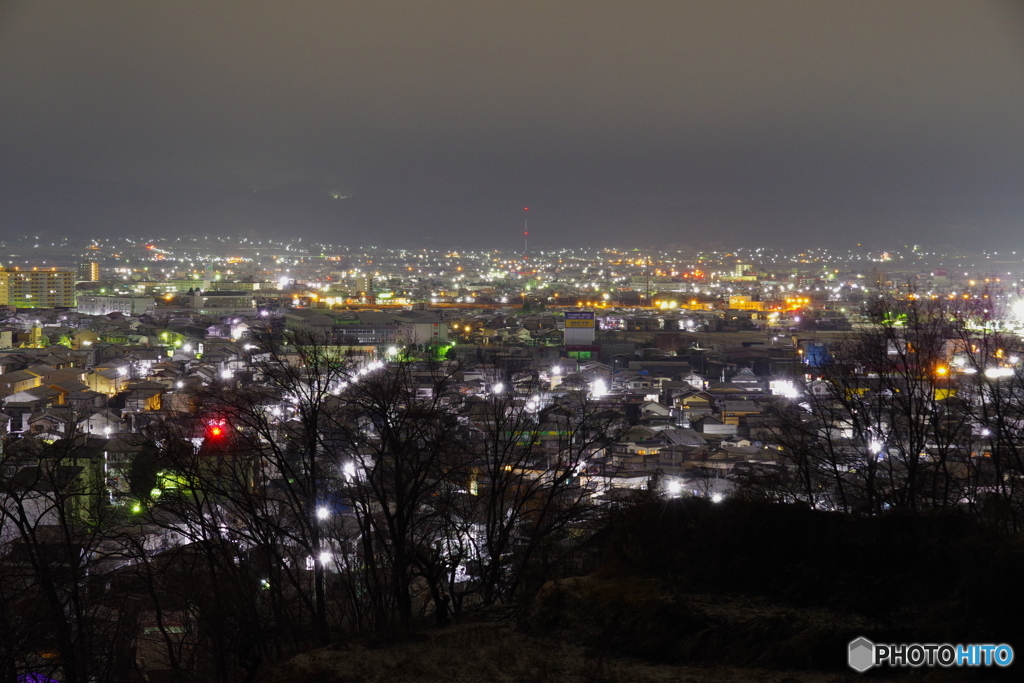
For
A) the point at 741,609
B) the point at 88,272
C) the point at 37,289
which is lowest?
the point at 741,609

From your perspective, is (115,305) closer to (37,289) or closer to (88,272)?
(37,289)

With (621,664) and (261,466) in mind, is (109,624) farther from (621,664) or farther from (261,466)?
(621,664)

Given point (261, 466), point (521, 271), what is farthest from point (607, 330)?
point (521, 271)

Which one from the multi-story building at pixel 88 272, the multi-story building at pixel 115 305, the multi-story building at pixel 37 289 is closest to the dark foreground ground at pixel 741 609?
the multi-story building at pixel 115 305

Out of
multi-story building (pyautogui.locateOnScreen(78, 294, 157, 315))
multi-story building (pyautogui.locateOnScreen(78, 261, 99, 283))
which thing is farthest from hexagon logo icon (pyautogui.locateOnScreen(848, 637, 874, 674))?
multi-story building (pyautogui.locateOnScreen(78, 261, 99, 283))

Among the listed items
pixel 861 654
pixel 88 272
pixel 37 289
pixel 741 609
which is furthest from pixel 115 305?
pixel 861 654
